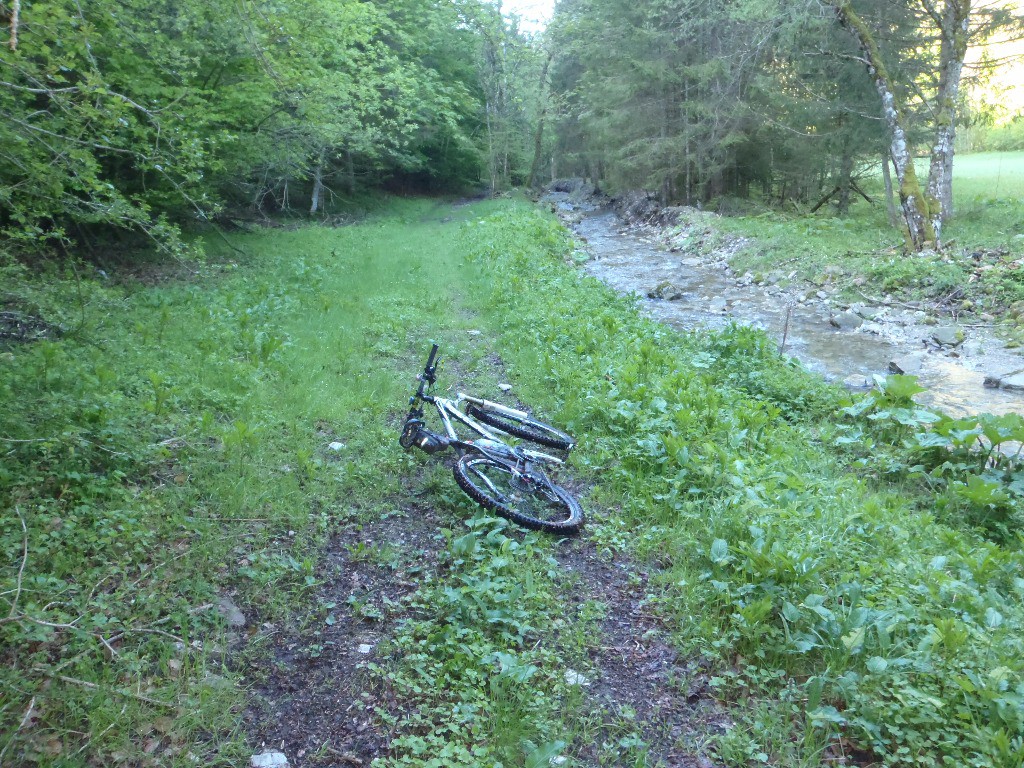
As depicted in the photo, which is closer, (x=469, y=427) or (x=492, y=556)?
(x=492, y=556)

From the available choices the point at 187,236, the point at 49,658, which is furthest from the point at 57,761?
the point at 187,236

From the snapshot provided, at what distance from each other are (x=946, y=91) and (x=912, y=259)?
467cm

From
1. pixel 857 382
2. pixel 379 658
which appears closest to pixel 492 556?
pixel 379 658

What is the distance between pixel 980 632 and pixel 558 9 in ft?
152

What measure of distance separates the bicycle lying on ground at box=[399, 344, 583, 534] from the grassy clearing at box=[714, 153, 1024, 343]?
10363 mm

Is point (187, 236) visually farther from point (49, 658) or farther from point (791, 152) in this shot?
point (791, 152)

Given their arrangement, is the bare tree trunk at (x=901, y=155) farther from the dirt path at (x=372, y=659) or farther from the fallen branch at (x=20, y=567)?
the fallen branch at (x=20, y=567)

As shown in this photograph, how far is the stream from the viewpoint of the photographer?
956 centimetres

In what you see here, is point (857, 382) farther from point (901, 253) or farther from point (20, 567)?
point (20, 567)

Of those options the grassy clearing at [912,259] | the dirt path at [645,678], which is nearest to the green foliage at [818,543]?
the dirt path at [645,678]

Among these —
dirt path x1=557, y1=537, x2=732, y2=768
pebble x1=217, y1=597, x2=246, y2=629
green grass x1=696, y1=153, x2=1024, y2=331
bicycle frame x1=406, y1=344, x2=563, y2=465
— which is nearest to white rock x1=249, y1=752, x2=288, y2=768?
pebble x1=217, y1=597, x2=246, y2=629

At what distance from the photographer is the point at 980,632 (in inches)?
139

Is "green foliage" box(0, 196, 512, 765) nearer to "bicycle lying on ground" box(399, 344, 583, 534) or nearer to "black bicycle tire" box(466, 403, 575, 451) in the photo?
"bicycle lying on ground" box(399, 344, 583, 534)

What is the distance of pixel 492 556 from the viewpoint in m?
4.57
